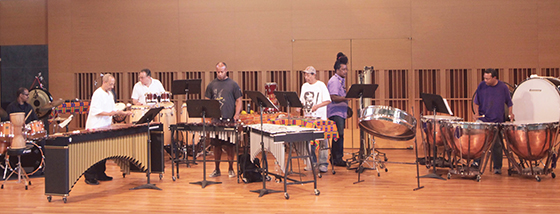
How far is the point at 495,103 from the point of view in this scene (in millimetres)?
6074

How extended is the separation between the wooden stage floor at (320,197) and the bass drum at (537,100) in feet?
3.05

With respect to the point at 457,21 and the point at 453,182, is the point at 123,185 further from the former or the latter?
the point at 457,21

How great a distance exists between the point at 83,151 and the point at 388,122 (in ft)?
10.9

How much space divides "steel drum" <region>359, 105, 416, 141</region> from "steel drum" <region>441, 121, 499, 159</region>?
781 mm

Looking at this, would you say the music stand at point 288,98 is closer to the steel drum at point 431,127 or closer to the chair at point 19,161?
the steel drum at point 431,127

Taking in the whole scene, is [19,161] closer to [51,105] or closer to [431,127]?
[51,105]

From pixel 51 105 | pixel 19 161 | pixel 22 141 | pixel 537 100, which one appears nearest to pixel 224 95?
pixel 22 141

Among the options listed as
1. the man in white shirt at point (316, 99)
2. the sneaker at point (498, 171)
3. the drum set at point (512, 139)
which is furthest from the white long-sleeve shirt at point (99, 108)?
the sneaker at point (498, 171)

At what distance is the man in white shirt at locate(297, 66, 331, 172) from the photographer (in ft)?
20.5

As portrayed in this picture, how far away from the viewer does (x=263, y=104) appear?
5156mm

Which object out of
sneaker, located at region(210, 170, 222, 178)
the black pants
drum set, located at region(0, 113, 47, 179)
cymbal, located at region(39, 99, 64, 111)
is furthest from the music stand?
cymbal, located at region(39, 99, 64, 111)

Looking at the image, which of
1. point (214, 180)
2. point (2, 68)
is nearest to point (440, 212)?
point (214, 180)

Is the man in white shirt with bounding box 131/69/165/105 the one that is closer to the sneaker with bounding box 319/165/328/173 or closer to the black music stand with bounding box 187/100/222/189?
the black music stand with bounding box 187/100/222/189

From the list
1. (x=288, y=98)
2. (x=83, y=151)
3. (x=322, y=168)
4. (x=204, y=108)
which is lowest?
(x=322, y=168)
